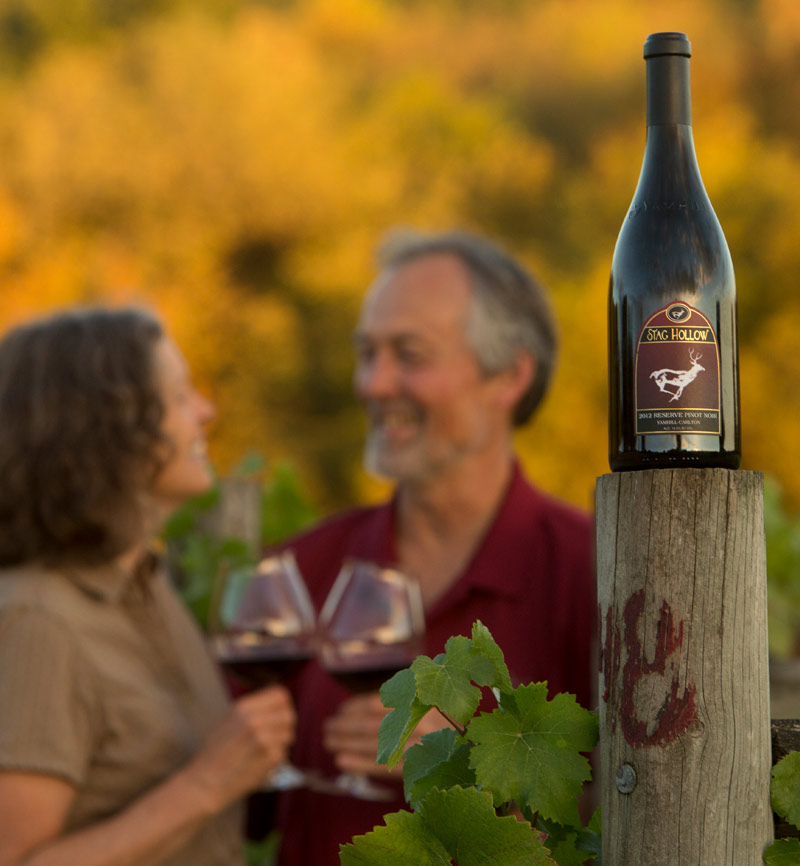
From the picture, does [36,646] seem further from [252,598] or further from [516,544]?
[516,544]

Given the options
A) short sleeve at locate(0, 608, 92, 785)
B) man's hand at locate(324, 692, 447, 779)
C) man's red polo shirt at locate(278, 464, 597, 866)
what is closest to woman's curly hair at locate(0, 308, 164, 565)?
short sleeve at locate(0, 608, 92, 785)

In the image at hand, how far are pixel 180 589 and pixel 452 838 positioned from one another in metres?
3.16

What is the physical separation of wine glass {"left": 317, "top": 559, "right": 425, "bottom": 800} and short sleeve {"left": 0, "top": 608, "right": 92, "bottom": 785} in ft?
1.43

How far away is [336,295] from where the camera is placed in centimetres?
986

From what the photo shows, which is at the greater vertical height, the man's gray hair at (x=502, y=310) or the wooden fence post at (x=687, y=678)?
the man's gray hair at (x=502, y=310)

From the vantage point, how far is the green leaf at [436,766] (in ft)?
3.30

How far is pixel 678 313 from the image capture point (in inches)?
39.6

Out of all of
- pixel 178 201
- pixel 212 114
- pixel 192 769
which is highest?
pixel 212 114

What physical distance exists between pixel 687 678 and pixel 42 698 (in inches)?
50.5

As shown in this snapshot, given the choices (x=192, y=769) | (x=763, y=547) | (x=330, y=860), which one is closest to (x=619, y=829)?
(x=763, y=547)

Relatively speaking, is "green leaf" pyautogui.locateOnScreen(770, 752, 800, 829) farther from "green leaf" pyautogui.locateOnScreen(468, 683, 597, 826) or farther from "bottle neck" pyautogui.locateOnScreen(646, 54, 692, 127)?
"bottle neck" pyautogui.locateOnScreen(646, 54, 692, 127)

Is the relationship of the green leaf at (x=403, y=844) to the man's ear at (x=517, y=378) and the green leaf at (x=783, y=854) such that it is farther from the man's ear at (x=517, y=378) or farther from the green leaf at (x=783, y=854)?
the man's ear at (x=517, y=378)

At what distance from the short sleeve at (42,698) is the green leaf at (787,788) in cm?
126

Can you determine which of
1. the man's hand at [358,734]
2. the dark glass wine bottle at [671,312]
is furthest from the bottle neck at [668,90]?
the man's hand at [358,734]
